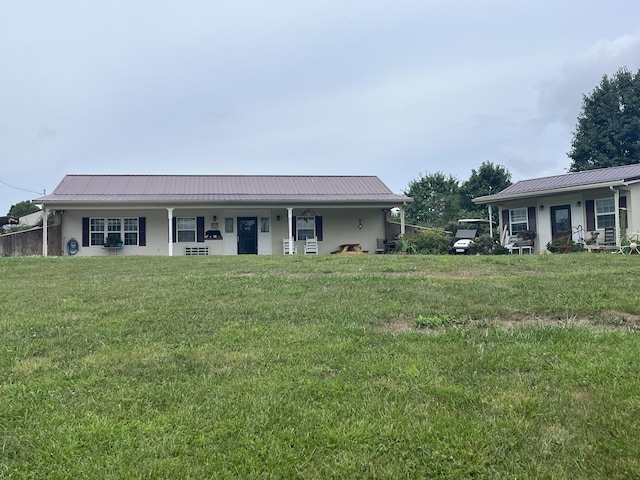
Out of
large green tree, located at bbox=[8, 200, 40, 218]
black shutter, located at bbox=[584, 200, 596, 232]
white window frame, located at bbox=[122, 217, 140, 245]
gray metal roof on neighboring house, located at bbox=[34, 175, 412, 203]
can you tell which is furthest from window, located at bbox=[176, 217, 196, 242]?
large green tree, located at bbox=[8, 200, 40, 218]

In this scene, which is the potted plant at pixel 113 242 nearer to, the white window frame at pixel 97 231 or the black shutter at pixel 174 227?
the white window frame at pixel 97 231

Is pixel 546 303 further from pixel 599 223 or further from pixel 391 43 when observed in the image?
pixel 599 223

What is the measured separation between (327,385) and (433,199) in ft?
99.4

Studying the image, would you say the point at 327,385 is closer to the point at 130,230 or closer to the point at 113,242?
the point at 113,242

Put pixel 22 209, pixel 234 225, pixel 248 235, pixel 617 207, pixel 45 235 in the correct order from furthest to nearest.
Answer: pixel 22 209
pixel 248 235
pixel 234 225
pixel 45 235
pixel 617 207

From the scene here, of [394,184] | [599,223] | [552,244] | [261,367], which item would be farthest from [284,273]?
[394,184]

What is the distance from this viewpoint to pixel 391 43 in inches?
537

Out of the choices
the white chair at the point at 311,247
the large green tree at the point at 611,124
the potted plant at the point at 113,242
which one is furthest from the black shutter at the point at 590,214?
the potted plant at the point at 113,242

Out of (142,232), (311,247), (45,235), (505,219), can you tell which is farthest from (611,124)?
(45,235)

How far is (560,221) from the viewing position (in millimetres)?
17500

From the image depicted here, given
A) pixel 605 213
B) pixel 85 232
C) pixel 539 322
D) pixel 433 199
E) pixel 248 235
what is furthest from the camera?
pixel 433 199

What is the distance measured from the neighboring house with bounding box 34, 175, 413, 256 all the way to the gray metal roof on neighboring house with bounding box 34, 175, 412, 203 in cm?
4

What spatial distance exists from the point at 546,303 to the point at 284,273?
16.2 ft

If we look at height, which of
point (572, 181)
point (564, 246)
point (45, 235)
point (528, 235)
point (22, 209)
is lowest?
point (564, 246)
